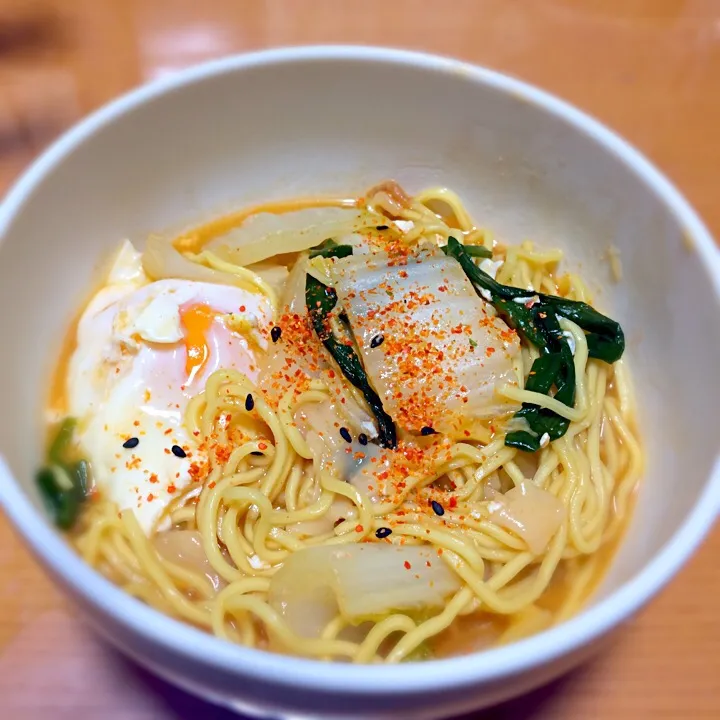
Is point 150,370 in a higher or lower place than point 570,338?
lower

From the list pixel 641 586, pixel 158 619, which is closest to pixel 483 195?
pixel 641 586

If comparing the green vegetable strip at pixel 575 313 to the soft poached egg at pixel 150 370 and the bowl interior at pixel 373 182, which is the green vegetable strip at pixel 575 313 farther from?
the soft poached egg at pixel 150 370

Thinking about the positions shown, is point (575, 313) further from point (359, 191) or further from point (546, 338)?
point (359, 191)

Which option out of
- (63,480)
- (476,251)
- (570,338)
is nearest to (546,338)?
(570,338)

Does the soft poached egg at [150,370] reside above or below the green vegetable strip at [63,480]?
above

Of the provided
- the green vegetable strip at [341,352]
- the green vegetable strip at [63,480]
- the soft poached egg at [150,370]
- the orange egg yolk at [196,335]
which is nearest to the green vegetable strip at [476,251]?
the green vegetable strip at [341,352]

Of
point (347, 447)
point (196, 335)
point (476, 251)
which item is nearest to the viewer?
point (347, 447)

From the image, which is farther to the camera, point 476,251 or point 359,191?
point 359,191

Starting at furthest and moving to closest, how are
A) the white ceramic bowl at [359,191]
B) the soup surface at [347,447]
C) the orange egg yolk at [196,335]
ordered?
1. the orange egg yolk at [196,335]
2. the soup surface at [347,447]
3. the white ceramic bowl at [359,191]

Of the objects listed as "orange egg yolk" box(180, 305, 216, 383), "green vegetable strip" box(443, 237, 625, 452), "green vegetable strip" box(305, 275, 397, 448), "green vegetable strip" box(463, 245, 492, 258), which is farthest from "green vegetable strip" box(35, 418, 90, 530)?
"green vegetable strip" box(463, 245, 492, 258)
